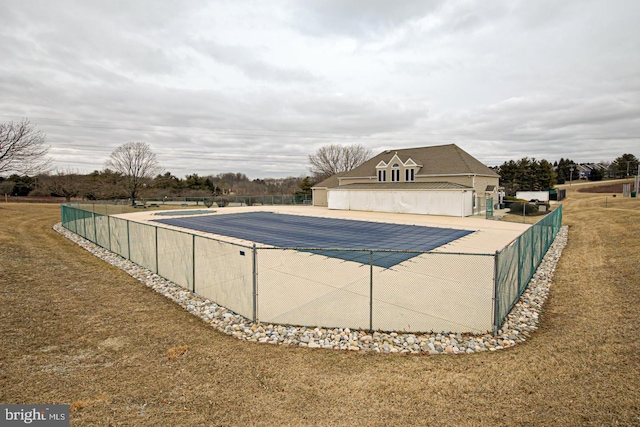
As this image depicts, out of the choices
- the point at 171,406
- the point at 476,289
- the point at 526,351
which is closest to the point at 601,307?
the point at 476,289

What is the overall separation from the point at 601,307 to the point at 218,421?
8657mm

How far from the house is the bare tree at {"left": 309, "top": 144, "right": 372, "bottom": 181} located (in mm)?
30997

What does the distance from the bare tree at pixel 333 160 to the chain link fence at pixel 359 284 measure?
197ft

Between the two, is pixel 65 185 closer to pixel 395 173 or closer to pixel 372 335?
pixel 395 173

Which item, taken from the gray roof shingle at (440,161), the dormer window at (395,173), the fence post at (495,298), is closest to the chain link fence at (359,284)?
the fence post at (495,298)

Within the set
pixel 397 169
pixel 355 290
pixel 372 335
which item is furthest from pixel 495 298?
pixel 397 169

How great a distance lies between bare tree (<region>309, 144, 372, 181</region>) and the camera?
72.9m

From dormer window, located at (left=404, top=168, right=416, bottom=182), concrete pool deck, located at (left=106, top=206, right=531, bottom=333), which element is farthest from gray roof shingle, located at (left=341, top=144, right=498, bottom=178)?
concrete pool deck, located at (left=106, top=206, right=531, bottom=333)

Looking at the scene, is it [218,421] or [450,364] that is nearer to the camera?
[218,421]

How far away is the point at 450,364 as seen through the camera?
5211 mm

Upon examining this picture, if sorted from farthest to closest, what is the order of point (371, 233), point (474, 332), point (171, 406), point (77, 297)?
point (371, 233)
point (77, 297)
point (474, 332)
point (171, 406)

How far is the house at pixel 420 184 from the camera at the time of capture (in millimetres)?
29906

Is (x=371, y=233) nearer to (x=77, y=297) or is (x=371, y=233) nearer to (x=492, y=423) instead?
(x=77, y=297)

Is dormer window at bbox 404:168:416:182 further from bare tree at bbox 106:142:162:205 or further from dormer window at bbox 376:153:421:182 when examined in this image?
bare tree at bbox 106:142:162:205
